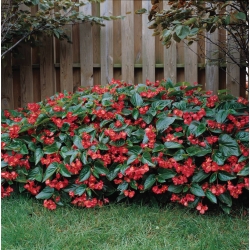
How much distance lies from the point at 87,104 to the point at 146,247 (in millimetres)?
1132

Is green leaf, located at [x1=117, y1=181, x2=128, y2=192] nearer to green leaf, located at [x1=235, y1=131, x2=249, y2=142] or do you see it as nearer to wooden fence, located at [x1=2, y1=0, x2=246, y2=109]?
green leaf, located at [x1=235, y1=131, x2=249, y2=142]

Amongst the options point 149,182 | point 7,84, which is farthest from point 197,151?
point 7,84

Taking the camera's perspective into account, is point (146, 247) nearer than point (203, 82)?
Yes

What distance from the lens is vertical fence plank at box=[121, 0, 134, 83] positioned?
3682mm

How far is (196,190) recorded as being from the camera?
6.72 ft

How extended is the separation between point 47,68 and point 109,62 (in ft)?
2.26

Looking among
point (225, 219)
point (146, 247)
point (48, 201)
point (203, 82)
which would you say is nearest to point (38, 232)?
point (48, 201)

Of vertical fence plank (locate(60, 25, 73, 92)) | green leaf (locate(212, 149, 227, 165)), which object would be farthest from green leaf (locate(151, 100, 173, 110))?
vertical fence plank (locate(60, 25, 73, 92))

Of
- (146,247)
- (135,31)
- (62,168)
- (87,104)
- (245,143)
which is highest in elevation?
(135,31)

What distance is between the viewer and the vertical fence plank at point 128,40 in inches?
145

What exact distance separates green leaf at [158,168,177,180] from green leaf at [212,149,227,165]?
0.81 ft

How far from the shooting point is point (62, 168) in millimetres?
2215

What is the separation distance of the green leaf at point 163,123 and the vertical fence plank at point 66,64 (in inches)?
71.9

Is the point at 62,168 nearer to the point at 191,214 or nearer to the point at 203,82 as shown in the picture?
the point at 191,214
